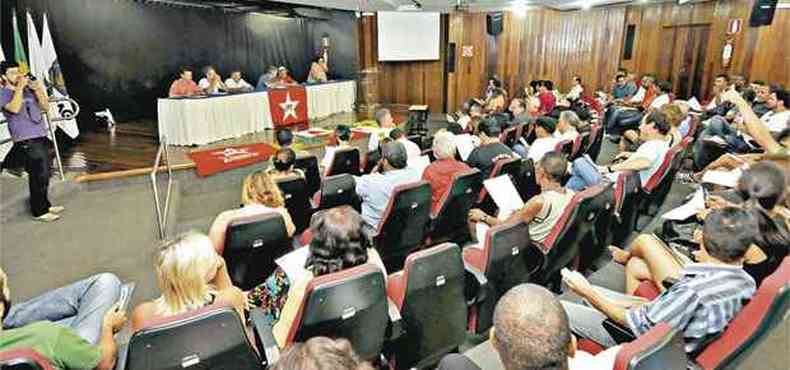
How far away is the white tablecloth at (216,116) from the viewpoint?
716 centimetres

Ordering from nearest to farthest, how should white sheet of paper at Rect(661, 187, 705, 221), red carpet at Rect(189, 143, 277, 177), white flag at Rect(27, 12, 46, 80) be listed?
white sheet of paper at Rect(661, 187, 705, 221)
red carpet at Rect(189, 143, 277, 177)
white flag at Rect(27, 12, 46, 80)

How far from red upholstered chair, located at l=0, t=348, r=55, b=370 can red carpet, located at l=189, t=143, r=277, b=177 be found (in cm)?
493

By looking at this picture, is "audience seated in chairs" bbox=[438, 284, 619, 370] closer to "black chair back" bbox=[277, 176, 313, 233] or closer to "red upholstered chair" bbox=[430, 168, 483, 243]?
"red upholstered chair" bbox=[430, 168, 483, 243]

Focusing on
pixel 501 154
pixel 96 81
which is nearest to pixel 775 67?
pixel 501 154

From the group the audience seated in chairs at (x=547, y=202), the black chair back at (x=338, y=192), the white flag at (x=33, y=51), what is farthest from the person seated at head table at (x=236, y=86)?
the audience seated in chairs at (x=547, y=202)

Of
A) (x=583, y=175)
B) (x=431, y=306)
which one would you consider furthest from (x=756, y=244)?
(x=583, y=175)

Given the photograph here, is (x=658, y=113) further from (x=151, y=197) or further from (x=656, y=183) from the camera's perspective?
(x=151, y=197)

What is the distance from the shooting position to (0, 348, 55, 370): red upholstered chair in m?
1.23

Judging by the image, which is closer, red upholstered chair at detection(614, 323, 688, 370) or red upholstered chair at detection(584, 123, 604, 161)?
red upholstered chair at detection(614, 323, 688, 370)

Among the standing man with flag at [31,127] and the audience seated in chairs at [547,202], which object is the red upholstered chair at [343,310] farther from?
the standing man with flag at [31,127]

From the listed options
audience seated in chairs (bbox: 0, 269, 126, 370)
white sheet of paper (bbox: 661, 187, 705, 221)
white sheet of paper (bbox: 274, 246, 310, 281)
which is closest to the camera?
audience seated in chairs (bbox: 0, 269, 126, 370)

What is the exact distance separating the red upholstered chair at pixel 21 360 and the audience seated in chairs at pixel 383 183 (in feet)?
7.24

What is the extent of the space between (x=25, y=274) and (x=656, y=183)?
489 centimetres

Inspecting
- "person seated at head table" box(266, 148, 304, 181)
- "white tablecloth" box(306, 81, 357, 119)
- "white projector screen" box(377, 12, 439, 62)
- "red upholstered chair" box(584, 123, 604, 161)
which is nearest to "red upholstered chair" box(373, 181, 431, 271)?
"person seated at head table" box(266, 148, 304, 181)
